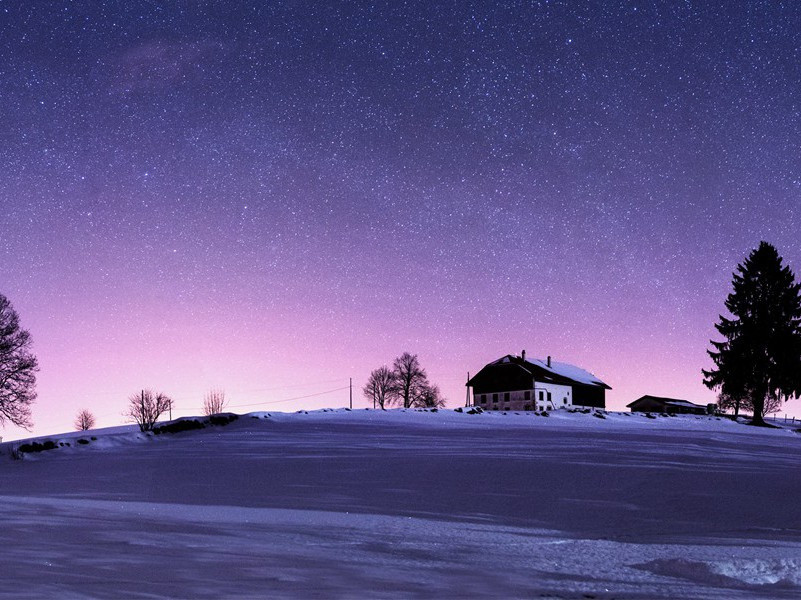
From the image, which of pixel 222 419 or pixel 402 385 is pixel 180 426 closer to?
pixel 222 419

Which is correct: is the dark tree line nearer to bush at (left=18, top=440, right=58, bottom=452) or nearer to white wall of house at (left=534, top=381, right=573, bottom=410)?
white wall of house at (left=534, top=381, right=573, bottom=410)

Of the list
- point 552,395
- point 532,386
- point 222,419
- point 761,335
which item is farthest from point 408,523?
point 552,395

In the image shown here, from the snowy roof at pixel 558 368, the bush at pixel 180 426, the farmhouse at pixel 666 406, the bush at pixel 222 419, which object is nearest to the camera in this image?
the bush at pixel 180 426

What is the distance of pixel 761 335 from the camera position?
144 ft

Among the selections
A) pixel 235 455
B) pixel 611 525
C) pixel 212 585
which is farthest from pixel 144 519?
pixel 235 455

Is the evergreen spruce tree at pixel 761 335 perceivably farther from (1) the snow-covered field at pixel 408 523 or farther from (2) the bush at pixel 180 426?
(2) the bush at pixel 180 426

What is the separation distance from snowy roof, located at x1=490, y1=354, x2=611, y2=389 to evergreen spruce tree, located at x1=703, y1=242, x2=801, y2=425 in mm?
28836

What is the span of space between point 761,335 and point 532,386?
3019 centimetres

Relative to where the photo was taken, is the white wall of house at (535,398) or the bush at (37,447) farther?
the white wall of house at (535,398)

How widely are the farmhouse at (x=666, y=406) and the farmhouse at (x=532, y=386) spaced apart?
15.5 m

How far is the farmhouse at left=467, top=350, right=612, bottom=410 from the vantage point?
71562 millimetres

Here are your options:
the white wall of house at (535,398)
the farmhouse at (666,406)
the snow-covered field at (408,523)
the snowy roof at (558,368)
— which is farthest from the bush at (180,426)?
the farmhouse at (666,406)

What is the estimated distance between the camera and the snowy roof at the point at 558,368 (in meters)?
74.0

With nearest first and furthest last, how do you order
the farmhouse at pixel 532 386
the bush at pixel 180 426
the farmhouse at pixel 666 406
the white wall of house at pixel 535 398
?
the bush at pixel 180 426, the white wall of house at pixel 535 398, the farmhouse at pixel 532 386, the farmhouse at pixel 666 406
